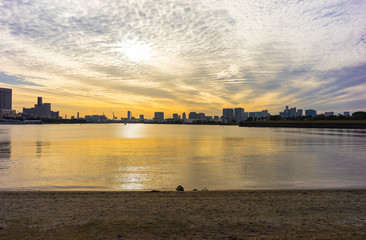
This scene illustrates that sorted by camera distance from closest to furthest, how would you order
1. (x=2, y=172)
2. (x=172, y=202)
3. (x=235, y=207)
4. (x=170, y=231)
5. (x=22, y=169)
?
(x=170, y=231) < (x=235, y=207) < (x=172, y=202) < (x=2, y=172) < (x=22, y=169)

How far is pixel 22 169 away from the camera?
2530 centimetres

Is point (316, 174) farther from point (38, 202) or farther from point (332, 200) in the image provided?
point (38, 202)

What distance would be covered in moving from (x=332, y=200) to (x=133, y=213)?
417 inches

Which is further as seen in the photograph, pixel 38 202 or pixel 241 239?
pixel 38 202

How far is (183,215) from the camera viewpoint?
10.7 meters

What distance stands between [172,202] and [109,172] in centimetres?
1349

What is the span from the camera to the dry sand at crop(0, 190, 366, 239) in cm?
870

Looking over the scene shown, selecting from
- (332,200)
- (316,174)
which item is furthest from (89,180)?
(316,174)

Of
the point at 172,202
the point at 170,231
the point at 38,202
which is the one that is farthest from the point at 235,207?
the point at 38,202

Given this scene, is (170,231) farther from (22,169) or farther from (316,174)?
(22,169)

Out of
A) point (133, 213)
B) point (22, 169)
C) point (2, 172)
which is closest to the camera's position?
point (133, 213)

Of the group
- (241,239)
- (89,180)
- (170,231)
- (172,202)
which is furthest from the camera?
(89,180)

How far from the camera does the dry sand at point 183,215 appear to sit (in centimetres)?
870

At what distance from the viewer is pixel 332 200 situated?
525 inches
